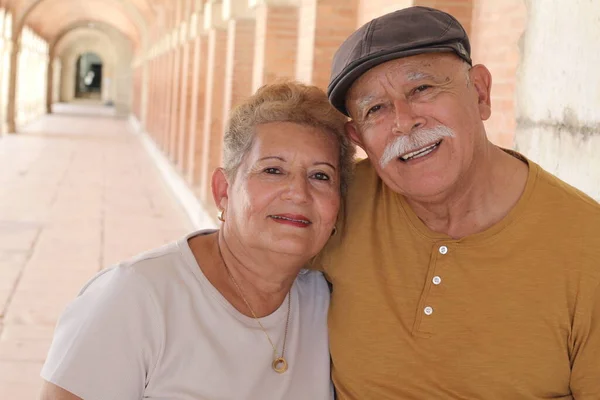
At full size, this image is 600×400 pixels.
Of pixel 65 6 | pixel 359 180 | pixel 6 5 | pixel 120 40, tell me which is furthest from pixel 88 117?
pixel 359 180

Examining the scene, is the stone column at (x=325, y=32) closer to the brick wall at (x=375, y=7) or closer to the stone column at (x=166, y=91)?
the brick wall at (x=375, y=7)

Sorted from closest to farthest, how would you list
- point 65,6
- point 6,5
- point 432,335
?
point 432,335 < point 6,5 < point 65,6

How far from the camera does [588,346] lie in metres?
2.05

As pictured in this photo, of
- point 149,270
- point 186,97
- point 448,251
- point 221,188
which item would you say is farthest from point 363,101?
point 186,97

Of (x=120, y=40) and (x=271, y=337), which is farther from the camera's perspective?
(x=120, y=40)

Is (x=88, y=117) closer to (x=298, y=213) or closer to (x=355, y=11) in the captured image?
(x=355, y=11)

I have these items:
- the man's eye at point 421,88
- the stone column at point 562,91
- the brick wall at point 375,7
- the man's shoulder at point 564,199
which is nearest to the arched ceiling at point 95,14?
the brick wall at point 375,7

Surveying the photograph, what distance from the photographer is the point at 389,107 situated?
2.35 m

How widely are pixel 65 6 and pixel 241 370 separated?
37976 mm

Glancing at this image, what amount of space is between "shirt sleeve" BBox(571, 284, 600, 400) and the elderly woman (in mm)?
769

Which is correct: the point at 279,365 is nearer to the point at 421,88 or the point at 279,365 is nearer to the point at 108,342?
the point at 108,342

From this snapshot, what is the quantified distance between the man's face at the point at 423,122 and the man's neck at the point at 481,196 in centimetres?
3

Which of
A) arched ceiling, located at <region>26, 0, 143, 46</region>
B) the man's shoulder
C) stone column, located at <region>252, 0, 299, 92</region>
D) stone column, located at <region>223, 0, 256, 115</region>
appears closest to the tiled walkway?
stone column, located at <region>223, 0, 256, 115</region>

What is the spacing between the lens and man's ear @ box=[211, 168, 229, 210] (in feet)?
8.81
